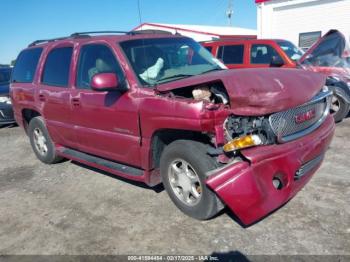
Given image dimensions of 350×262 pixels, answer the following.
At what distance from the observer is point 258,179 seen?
9.48 ft

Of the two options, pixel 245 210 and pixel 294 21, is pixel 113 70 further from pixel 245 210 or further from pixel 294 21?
pixel 294 21

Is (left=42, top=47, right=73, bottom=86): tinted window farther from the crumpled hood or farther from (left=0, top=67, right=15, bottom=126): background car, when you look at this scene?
(left=0, top=67, right=15, bottom=126): background car

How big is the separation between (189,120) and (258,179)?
0.80 m

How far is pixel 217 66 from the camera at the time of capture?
176 inches

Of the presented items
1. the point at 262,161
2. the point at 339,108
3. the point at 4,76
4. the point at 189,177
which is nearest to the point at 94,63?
the point at 189,177

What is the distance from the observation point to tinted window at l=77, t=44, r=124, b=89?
4.07m

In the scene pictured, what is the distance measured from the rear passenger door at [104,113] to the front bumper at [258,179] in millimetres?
1273

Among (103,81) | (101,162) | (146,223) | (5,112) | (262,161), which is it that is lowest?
(5,112)

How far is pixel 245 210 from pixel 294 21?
14.8m

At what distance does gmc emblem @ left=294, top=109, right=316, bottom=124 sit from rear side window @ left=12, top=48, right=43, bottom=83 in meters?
4.26

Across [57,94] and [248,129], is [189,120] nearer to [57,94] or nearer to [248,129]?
[248,129]

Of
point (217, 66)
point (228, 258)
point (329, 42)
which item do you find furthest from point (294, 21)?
point (228, 258)

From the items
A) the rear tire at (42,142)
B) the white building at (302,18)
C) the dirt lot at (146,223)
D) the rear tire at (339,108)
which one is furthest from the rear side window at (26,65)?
the white building at (302,18)

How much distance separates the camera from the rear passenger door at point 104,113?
3854mm
